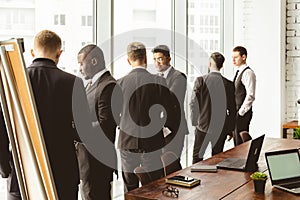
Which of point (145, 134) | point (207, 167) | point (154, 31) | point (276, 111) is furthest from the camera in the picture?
point (276, 111)

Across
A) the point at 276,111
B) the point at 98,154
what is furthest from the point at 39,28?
the point at 276,111

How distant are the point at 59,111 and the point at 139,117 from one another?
4.07ft

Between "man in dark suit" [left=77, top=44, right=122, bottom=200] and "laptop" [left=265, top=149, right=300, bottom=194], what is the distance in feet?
4.10

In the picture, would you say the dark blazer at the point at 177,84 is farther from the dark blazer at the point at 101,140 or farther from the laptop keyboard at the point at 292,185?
the laptop keyboard at the point at 292,185

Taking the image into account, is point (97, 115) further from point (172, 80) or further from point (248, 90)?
point (248, 90)

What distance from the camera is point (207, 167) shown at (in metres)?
3.28

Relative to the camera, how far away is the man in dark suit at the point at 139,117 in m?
3.98

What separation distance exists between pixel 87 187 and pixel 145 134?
0.72m

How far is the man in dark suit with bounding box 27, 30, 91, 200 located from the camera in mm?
2811

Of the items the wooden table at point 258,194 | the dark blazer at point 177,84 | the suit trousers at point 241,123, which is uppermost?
the dark blazer at point 177,84

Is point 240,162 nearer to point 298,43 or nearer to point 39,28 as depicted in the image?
point 39,28

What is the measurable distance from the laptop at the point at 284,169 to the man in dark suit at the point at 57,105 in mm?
1166

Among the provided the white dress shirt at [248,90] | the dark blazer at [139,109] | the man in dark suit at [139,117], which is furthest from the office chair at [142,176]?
the white dress shirt at [248,90]

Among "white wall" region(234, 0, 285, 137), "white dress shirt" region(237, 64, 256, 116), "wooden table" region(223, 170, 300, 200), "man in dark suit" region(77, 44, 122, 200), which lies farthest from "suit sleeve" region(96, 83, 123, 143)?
"white wall" region(234, 0, 285, 137)
